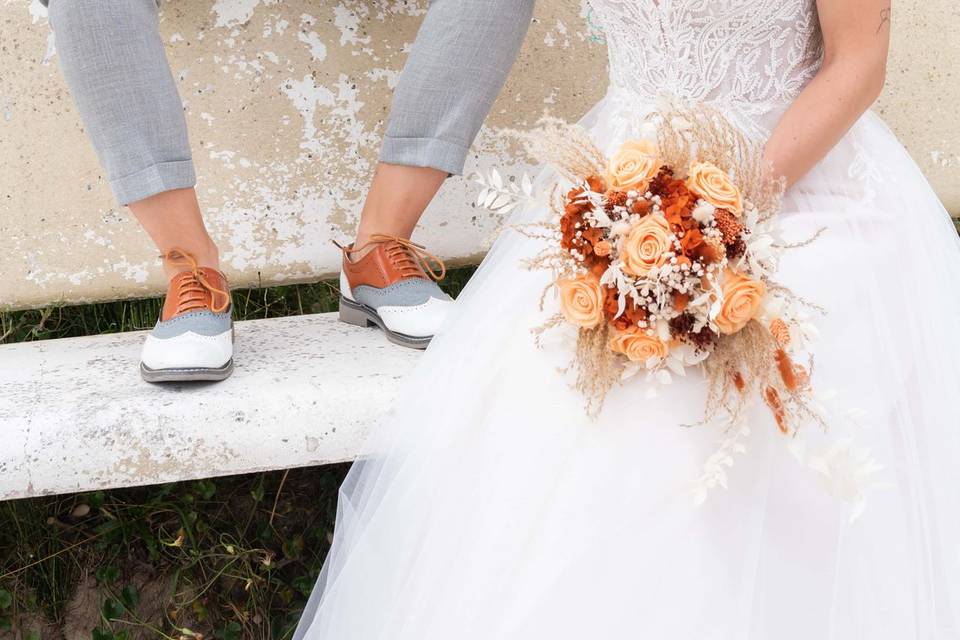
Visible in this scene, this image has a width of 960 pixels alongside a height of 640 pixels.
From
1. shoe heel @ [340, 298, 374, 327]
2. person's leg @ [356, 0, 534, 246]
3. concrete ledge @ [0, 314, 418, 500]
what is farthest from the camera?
shoe heel @ [340, 298, 374, 327]

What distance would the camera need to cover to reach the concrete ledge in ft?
4.48

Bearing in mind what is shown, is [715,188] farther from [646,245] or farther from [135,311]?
[135,311]

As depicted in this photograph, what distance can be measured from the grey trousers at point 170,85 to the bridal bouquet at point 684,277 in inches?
24.0

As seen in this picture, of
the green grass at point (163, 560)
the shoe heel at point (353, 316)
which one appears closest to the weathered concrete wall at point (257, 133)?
the shoe heel at point (353, 316)

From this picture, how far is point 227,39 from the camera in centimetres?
196

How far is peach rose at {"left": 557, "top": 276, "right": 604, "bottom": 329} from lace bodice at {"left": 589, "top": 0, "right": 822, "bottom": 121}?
0.41 metres

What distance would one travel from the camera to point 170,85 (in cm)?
152

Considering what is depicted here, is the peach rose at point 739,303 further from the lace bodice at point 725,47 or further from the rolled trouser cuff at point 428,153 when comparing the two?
the rolled trouser cuff at point 428,153

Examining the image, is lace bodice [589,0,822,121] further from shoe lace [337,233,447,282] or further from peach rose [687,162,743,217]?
shoe lace [337,233,447,282]

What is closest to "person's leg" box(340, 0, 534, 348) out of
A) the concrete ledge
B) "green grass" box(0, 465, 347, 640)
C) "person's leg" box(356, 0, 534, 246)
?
"person's leg" box(356, 0, 534, 246)

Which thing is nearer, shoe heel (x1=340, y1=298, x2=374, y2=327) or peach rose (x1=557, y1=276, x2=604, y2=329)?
peach rose (x1=557, y1=276, x2=604, y2=329)

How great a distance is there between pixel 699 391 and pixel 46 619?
→ 144cm

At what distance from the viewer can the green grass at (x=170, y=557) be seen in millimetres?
1829

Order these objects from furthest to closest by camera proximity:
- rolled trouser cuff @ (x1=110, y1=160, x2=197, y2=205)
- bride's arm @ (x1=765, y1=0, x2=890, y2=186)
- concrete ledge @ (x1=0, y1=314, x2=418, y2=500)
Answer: rolled trouser cuff @ (x1=110, y1=160, x2=197, y2=205) → concrete ledge @ (x1=0, y1=314, x2=418, y2=500) → bride's arm @ (x1=765, y1=0, x2=890, y2=186)
